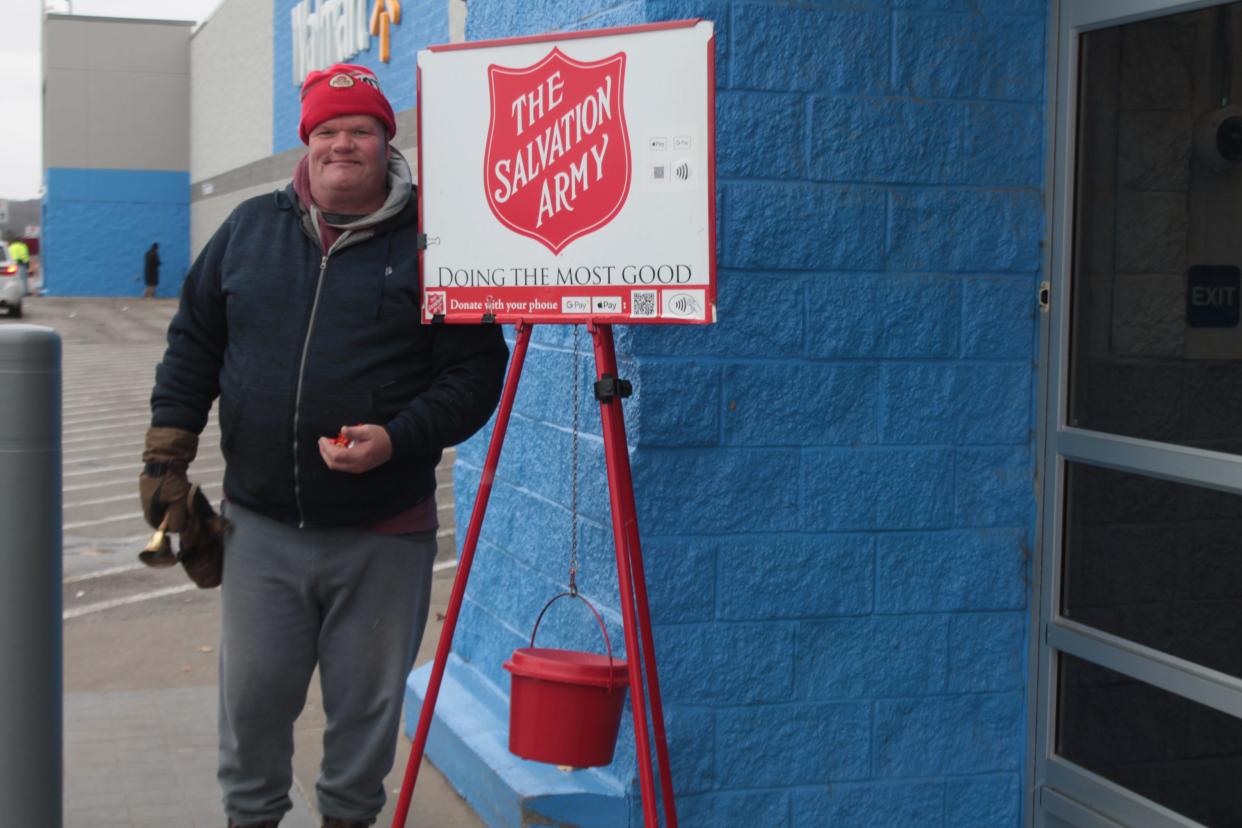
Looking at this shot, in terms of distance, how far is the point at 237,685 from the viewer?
3.30 metres

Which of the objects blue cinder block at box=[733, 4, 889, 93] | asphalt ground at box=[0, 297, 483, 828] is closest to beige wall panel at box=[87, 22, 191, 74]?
asphalt ground at box=[0, 297, 483, 828]

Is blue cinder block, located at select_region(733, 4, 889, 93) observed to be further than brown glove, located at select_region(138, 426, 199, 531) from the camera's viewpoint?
Yes

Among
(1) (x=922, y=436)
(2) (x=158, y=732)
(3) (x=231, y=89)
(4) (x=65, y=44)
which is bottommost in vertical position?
(2) (x=158, y=732)

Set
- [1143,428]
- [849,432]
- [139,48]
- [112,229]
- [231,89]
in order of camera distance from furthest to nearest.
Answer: [112,229] < [139,48] < [231,89] < [849,432] < [1143,428]

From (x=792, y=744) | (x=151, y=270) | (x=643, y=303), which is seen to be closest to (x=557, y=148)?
(x=643, y=303)

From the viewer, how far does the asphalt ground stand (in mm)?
4348

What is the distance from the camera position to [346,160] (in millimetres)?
3215

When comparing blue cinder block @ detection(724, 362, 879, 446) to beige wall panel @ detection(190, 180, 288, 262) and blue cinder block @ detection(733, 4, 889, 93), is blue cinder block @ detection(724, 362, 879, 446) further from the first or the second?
beige wall panel @ detection(190, 180, 288, 262)

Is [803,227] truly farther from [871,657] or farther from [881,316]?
[871,657]

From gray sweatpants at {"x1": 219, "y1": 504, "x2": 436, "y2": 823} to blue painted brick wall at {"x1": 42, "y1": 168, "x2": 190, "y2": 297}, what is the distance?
1440 inches

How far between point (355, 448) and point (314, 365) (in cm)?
26

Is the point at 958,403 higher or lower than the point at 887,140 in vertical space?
lower

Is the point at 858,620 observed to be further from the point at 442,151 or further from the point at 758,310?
the point at 442,151

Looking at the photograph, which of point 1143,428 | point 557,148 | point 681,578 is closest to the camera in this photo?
point 557,148
